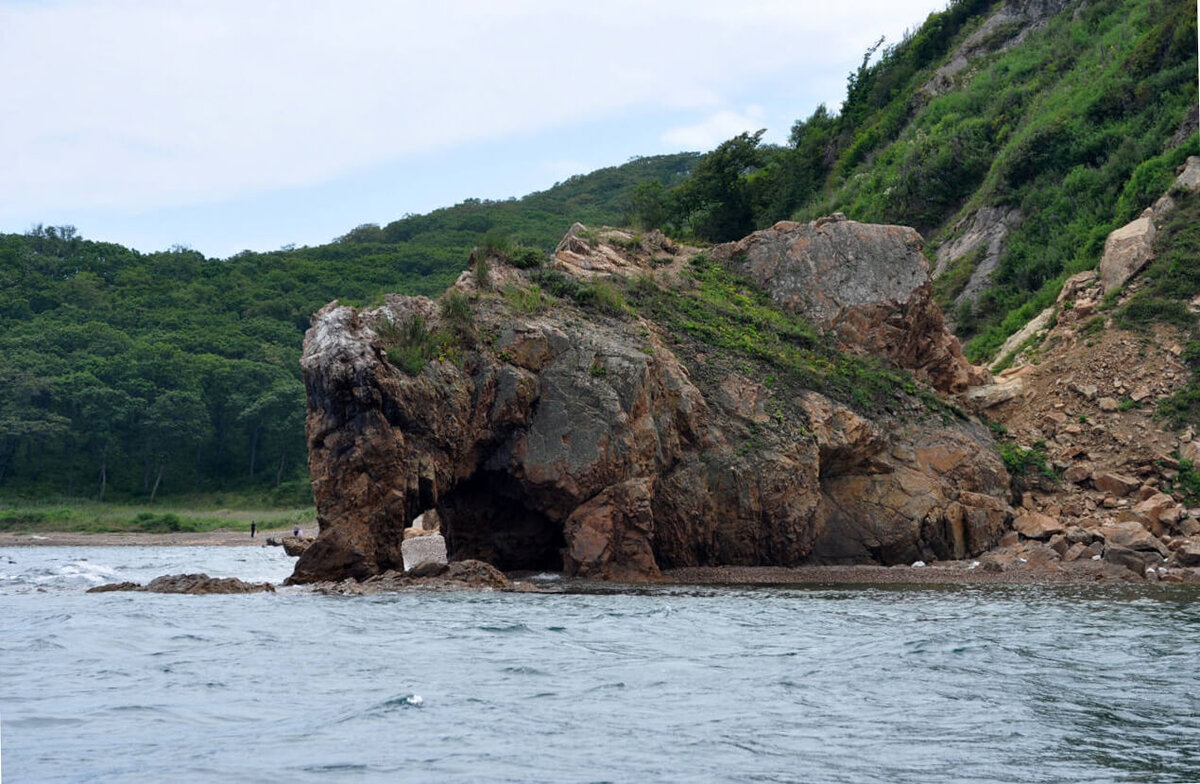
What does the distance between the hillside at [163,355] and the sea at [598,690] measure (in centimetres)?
4711

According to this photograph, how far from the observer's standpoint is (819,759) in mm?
8914

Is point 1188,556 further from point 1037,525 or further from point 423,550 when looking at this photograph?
point 423,550

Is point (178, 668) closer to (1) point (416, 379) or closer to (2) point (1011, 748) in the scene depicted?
(2) point (1011, 748)

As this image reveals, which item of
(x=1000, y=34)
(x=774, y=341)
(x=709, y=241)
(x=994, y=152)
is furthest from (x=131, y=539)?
(x=1000, y=34)

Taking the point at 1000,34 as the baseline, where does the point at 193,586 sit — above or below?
below

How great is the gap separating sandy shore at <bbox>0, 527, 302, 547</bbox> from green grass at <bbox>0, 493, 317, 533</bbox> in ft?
4.90

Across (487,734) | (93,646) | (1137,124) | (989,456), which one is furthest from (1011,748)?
(1137,124)

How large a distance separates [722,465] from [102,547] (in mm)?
37235

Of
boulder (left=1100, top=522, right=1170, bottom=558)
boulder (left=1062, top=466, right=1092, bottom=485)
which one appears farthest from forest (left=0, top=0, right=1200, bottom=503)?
boulder (left=1100, top=522, right=1170, bottom=558)

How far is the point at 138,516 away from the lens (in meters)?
60.6

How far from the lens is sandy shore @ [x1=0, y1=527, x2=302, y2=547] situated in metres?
53.5

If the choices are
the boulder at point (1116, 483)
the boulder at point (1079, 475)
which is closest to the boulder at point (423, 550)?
the boulder at point (1079, 475)

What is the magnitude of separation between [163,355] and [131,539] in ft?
65.9

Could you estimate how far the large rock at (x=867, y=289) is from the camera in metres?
34.0
